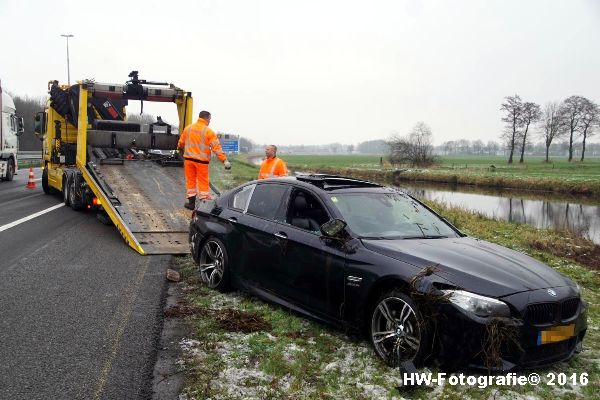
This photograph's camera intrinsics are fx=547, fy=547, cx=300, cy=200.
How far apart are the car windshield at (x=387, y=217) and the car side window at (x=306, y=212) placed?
185 millimetres

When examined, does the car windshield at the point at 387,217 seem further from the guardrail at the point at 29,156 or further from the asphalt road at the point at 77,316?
the guardrail at the point at 29,156

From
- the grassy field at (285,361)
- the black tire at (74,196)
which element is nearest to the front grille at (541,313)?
the grassy field at (285,361)

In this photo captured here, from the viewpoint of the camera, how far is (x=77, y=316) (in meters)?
5.40

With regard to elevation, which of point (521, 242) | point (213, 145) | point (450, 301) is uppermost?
point (213, 145)

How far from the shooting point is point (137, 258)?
834 cm

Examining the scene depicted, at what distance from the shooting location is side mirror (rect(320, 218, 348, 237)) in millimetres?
4852

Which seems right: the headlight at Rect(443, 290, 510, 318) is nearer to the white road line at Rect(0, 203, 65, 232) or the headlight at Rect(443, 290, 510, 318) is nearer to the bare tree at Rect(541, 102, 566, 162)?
the white road line at Rect(0, 203, 65, 232)

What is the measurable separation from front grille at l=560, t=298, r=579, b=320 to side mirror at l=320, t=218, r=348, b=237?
1.86m

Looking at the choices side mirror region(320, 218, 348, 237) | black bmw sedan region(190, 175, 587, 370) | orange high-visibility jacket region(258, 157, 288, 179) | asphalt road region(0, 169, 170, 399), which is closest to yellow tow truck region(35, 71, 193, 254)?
asphalt road region(0, 169, 170, 399)

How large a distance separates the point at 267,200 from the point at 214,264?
1133 millimetres

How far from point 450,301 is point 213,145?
6.99 metres

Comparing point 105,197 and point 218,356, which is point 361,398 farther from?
point 105,197

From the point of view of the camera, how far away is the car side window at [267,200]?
5.91m

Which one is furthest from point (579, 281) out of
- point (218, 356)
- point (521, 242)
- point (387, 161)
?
point (387, 161)
